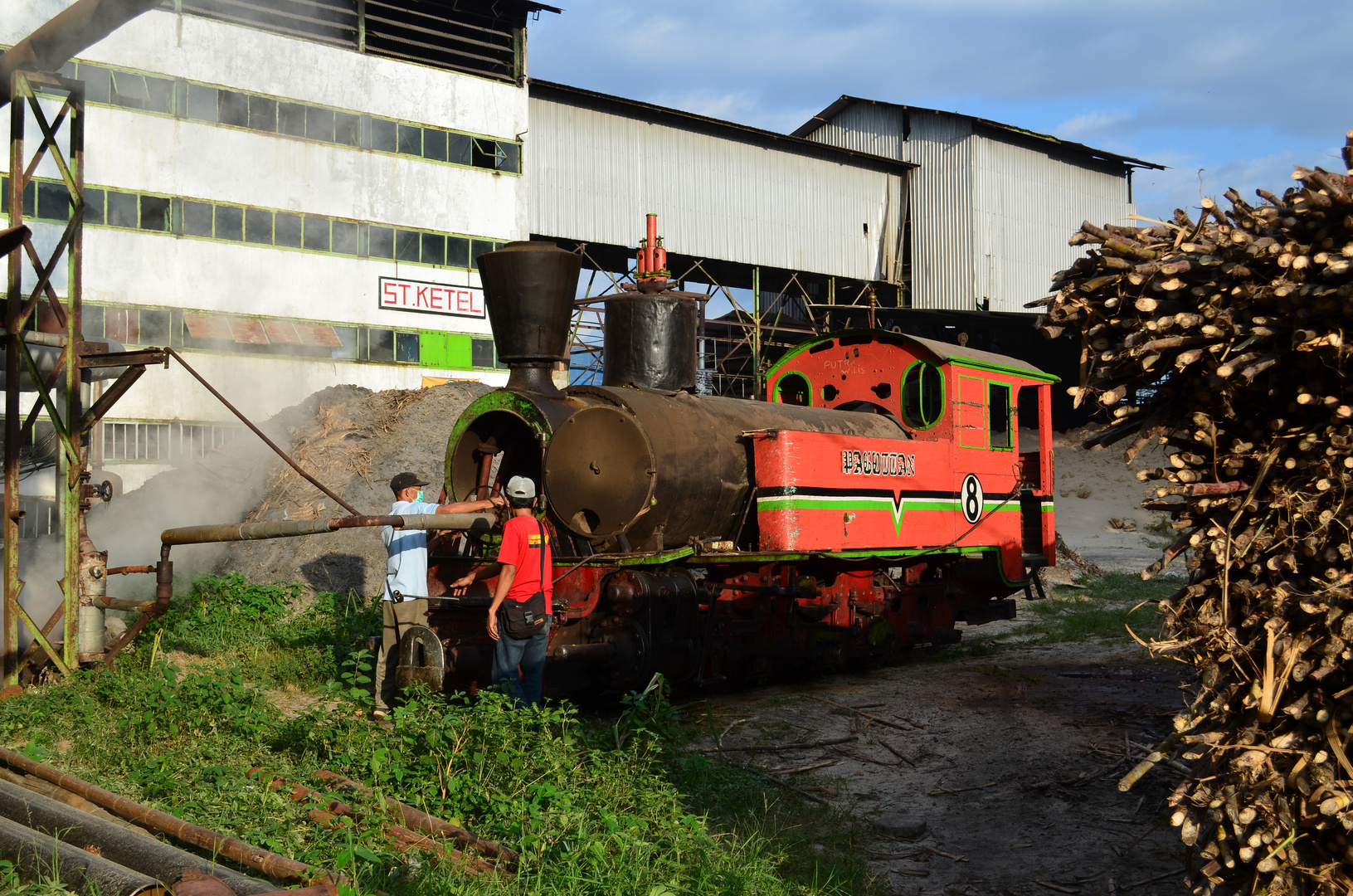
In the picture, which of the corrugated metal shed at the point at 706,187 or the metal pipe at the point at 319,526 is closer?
the metal pipe at the point at 319,526

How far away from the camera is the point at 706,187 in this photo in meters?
23.8

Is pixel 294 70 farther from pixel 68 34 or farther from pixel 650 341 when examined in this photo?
pixel 650 341

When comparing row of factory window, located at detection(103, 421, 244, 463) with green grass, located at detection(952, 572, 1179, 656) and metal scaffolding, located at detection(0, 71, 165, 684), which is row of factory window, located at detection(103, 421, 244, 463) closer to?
metal scaffolding, located at detection(0, 71, 165, 684)

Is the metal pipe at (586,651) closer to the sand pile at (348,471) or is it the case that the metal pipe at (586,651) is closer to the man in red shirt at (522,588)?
the man in red shirt at (522,588)

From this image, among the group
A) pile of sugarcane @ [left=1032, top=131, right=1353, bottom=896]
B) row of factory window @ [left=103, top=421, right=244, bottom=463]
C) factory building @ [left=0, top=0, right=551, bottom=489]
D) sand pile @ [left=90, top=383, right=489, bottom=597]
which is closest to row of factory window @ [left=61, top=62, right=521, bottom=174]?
factory building @ [left=0, top=0, right=551, bottom=489]

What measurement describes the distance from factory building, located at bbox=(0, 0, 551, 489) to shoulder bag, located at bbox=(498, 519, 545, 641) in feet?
36.1

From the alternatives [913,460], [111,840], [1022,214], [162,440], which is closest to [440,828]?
[111,840]

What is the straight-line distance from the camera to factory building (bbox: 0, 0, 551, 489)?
57.7ft

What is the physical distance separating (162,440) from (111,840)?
49.4 ft

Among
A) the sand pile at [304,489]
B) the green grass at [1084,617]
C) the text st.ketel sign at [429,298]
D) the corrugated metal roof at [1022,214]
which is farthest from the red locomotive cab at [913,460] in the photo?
the corrugated metal roof at [1022,214]

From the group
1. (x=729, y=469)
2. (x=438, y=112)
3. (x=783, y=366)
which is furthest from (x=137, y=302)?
(x=729, y=469)

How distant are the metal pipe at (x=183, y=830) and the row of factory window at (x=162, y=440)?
41.1ft

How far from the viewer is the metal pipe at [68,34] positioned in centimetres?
797

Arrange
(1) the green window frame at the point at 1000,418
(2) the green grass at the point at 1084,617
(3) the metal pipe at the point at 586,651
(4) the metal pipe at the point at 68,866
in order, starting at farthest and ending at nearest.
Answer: (2) the green grass at the point at 1084,617 < (1) the green window frame at the point at 1000,418 < (3) the metal pipe at the point at 586,651 < (4) the metal pipe at the point at 68,866
